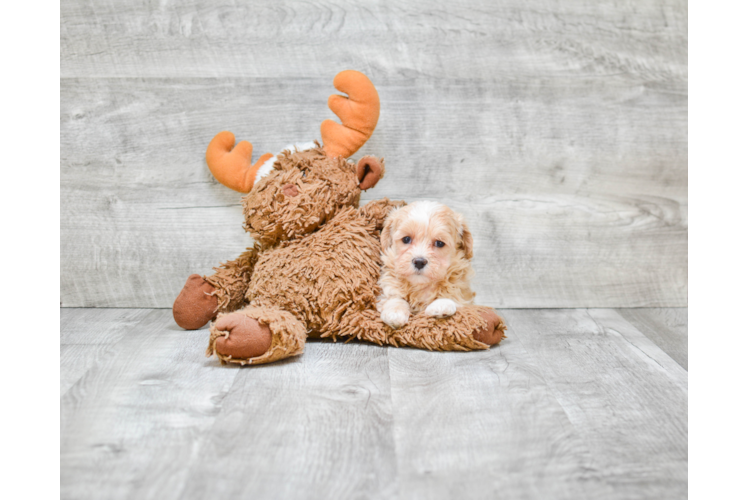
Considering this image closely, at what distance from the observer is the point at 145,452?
35.1 inches

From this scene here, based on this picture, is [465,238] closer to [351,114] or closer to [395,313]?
[395,313]

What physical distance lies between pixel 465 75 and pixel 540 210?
43cm

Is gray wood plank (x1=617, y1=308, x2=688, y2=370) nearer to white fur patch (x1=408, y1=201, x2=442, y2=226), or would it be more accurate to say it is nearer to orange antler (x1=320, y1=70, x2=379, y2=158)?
white fur patch (x1=408, y1=201, x2=442, y2=226)

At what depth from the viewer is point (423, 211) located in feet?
4.38

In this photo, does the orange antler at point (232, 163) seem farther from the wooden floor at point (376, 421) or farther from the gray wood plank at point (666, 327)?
the gray wood plank at point (666, 327)

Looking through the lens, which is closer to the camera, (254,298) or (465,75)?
(254,298)

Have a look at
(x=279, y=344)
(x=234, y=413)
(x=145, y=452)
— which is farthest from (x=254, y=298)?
(x=145, y=452)

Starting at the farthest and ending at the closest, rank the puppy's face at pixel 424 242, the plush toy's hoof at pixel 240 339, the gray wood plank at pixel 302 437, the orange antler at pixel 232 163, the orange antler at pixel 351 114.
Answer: the orange antler at pixel 232 163, the orange antler at pixel 351 114, the puppy's face at pixel 424 242, the plush toy's hoof at pixel 240 339, the gray wood plank at pixel 302 437

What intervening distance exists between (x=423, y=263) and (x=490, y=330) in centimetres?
22

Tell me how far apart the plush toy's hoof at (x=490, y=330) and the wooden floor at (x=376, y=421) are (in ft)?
0.10

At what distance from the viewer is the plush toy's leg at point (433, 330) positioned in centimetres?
133

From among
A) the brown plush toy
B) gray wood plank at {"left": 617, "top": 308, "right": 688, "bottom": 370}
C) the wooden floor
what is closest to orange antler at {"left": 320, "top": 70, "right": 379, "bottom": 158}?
the brown plush toy

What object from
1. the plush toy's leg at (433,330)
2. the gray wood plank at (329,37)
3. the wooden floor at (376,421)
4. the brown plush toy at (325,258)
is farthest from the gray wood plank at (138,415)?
the gray wood plank at (329,37)
